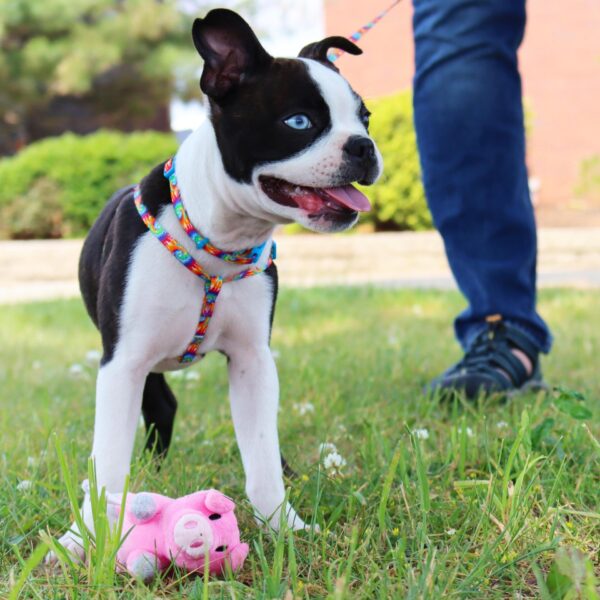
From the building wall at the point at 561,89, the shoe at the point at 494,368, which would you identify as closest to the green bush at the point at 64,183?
the building wall at the point at 561,89

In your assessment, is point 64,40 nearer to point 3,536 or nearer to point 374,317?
point 374,317

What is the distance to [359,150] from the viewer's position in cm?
160

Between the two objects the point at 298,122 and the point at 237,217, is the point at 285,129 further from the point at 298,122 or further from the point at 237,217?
the point at 237,217

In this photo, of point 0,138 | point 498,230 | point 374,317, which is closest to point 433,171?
point 498,230

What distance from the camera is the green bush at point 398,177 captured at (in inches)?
402

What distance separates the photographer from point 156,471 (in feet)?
6.54

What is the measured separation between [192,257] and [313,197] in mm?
284

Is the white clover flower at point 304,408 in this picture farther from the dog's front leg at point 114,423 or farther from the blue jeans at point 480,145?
the dog's front leg at point 114,423

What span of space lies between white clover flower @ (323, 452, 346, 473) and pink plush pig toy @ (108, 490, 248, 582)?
16.6 inches

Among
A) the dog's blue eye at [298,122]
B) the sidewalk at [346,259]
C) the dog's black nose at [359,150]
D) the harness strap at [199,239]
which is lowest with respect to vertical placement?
the sidewalk at [346,259]

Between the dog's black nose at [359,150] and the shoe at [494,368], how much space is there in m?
1.19

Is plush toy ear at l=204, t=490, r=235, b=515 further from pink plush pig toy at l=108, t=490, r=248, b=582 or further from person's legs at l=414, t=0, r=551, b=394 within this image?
person's legs at l=414, t=0, r=551, b=394

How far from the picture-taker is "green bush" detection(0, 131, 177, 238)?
10695 mm

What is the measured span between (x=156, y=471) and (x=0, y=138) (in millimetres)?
14616
